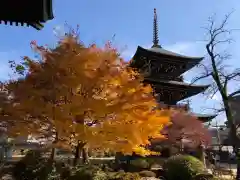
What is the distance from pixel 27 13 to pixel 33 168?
871cm

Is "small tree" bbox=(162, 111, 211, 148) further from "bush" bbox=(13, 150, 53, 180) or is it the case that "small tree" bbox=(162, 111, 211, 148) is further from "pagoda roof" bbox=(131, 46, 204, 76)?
"bush" bbox=(13, 150, 53, 180)

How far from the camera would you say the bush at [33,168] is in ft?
41.7

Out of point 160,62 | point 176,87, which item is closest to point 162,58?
point 160,62

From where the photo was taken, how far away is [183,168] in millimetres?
15727

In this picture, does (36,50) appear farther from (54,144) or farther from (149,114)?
(149,114)

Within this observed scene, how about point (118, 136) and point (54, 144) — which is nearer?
point (118, 136)

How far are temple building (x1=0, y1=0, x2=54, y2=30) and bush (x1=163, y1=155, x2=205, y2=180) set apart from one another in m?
12.1

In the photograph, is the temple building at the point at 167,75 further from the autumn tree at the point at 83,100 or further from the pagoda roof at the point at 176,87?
the autumn tree at the point at 83,100

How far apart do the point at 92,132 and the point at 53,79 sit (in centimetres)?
311

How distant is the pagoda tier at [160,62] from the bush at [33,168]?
17389 millimetres

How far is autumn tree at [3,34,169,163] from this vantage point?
12.8 meters

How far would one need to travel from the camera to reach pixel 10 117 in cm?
1380

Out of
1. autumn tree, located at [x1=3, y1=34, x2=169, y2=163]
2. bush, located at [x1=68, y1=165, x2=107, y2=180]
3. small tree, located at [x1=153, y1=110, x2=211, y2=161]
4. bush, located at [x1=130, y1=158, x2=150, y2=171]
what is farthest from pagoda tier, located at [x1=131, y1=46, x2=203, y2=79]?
bush, located at [x1=68, y1=165, x2=107, y2=180]

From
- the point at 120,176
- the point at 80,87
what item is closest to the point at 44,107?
the point at 80,87
